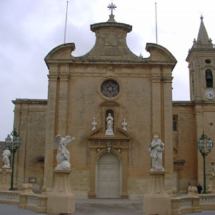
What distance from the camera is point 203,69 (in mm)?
36156

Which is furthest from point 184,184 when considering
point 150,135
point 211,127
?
point 150,135

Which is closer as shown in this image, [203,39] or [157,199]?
[157,199]

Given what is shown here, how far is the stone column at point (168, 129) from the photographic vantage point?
23.6 m

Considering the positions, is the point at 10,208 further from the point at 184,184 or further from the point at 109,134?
the point at 184,184

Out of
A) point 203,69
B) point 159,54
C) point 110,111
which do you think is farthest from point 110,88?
point 203,69

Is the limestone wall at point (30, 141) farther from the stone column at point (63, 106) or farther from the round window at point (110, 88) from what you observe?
the round window at point (110, 88)

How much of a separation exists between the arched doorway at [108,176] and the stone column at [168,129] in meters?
3.25

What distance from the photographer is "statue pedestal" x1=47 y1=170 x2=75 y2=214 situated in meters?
→ 15.0

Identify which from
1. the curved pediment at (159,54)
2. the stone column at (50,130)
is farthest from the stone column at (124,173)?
the curved pediment at (159,54)

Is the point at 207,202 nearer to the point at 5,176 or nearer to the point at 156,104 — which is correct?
the point at 156,104

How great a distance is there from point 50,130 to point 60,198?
962cm

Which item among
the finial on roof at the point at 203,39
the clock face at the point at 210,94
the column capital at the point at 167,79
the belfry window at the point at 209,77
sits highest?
the finial on roof at the point at 203,39

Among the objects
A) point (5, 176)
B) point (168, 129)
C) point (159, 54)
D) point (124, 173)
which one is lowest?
point (5, 176)

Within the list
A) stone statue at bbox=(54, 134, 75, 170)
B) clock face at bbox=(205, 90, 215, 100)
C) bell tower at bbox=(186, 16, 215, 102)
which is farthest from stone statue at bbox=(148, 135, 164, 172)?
clock face at bbox=(205, 90, 215, 100)
